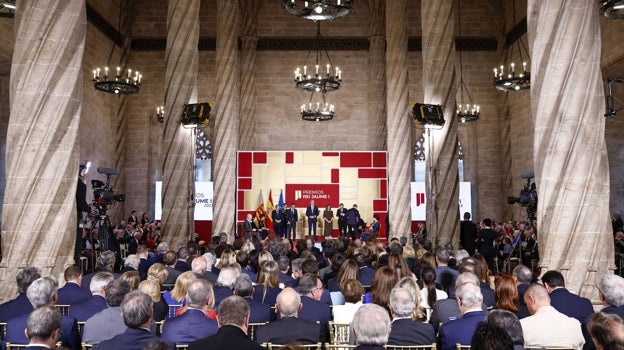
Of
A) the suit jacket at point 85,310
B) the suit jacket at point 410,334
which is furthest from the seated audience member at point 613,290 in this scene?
the suit jacket at point 85,310

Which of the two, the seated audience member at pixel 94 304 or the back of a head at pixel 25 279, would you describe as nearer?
the seated audience member at pixel 94 304

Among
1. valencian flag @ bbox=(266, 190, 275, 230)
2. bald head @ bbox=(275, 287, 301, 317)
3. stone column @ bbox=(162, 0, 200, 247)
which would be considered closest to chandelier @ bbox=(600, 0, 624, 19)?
bald head @ bbox=(275, 287, 301, 317)

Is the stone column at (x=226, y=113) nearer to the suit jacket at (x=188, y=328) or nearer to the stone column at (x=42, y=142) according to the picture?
the stone column at (x=42, y=142)

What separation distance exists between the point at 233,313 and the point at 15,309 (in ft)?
8.56

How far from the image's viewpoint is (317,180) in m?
24.0

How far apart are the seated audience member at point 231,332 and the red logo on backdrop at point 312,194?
20.6 meters

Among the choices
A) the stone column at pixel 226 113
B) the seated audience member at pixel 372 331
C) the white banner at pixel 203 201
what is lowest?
the seated audience member at pixel 372 331

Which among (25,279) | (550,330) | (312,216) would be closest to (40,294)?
(25,279)

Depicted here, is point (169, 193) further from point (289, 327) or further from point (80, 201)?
point (289, 327)

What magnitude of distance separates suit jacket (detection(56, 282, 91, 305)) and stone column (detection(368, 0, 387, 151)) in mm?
19445

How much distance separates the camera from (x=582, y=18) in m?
6.76

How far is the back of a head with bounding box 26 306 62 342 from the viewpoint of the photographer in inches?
126

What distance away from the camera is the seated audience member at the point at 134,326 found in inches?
129

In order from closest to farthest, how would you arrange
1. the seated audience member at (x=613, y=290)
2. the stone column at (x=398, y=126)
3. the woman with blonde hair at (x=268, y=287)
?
1. the seated audience member at (x=613, y=290)
2. the woman with blonde hair at (x=268, y=287)
3. the stone column at (x=398, y=126)
